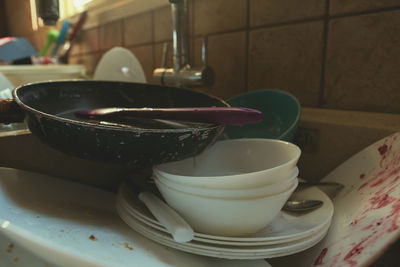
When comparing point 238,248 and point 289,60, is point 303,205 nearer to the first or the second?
point 238,248

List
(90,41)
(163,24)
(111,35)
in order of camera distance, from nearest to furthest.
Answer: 1. (163,24)
2. (111,35)
3. (90,41)

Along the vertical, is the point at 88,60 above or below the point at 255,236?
above

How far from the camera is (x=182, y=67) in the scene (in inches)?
24.9

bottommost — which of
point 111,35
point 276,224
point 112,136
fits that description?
point 276,224

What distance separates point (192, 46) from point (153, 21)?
17 centimetres

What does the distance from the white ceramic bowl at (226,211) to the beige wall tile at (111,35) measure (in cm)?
83

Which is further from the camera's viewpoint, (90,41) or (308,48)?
(90,41)

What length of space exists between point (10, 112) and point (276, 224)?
0.30 meters

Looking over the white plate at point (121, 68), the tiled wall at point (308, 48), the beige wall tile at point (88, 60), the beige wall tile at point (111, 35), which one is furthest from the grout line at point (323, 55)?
the beige wall tile at point (88, 60)

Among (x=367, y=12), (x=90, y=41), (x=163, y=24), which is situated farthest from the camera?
(x=90, y=41)

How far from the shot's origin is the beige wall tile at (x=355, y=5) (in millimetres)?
444

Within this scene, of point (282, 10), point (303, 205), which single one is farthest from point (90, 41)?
point (303, 205)

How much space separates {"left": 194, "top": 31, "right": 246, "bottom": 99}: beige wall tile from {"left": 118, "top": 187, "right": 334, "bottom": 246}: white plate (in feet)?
1.09

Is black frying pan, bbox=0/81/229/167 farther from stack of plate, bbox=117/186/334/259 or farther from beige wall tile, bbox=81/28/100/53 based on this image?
beige wall tile, bbox=81/28/100/53
